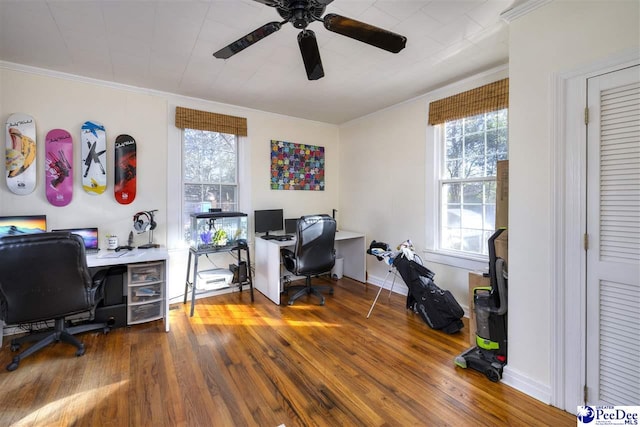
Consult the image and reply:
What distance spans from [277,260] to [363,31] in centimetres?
237

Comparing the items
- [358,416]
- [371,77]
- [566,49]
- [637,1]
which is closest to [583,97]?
[566,49]

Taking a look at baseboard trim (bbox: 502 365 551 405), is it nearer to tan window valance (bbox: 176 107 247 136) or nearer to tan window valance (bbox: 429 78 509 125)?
tan window valance (bbox: 429 78 509 125)

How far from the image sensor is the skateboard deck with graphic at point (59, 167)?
2.60 m

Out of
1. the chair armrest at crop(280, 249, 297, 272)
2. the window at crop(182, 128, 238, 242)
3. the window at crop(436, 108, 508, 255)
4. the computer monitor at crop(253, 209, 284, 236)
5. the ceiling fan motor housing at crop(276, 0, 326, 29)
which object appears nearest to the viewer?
the ceiling fan motor housing at crop(276, 0, 326, 29)

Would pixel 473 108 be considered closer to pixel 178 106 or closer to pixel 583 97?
pixel 583 97

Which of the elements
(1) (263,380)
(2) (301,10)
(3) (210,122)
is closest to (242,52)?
(2) (301,10)

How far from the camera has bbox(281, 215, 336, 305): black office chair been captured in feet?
9.93

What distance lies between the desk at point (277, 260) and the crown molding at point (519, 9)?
8.79 feet

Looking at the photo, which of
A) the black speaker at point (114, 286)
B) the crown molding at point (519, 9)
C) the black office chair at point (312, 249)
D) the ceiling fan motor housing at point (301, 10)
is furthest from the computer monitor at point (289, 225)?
the crown molding at point (519, 9)

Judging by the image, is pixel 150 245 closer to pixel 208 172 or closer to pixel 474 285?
pixel 208 172

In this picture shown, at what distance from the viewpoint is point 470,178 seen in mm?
2875

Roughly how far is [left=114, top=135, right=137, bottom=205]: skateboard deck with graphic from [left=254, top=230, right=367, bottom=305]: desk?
1530 mm

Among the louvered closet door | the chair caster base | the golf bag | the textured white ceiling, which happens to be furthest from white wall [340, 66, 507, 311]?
the chair caster base

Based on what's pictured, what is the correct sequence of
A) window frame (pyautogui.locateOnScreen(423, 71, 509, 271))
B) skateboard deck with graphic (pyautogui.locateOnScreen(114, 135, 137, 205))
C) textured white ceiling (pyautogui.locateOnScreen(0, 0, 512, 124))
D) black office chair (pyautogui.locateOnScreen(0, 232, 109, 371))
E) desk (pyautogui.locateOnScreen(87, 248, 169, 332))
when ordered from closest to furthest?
textured white ceiling (pyautogui.locateOnScreen(0, 0, 512, 124))
black office chair (pyautogui.locateOnScreen(0, 232, 109, 371))
desk (pyautogui.locateOnScreen(87, 248, 169, 332))
skateboard deck with graphic (pyautogui.locateOnScreen(114, 135, 137, 205))
window frame (pyautogui.locateOnScreen(423, 71, 509, 271))
